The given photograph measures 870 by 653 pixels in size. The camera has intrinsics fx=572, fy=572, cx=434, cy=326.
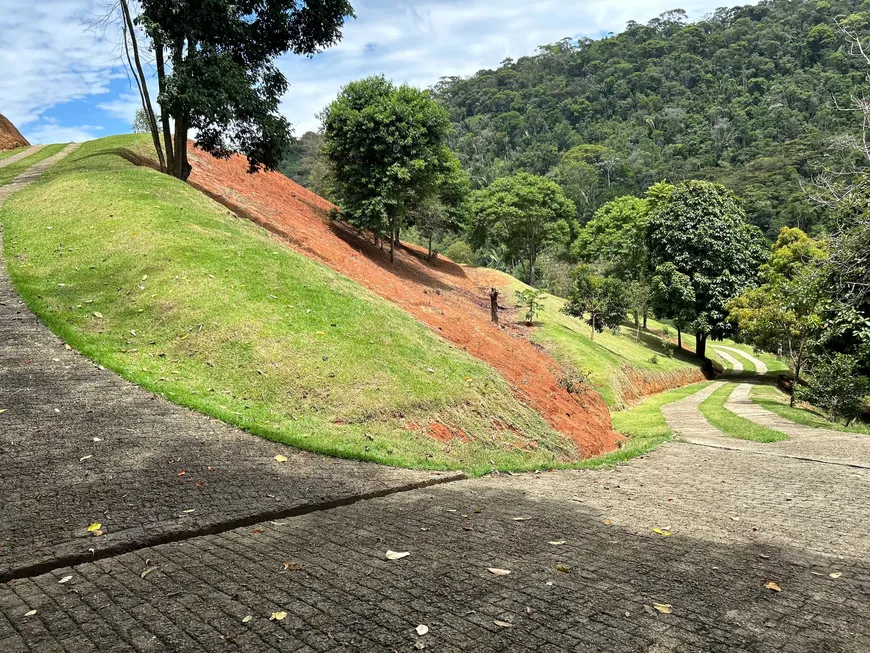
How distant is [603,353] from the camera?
92.6ft

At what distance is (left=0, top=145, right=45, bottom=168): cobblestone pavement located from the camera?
28.5 meters

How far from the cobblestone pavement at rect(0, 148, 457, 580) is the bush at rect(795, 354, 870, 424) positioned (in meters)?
15.7

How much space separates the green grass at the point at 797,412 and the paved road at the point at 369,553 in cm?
882

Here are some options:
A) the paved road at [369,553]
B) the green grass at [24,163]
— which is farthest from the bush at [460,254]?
the paved road at [369,553]

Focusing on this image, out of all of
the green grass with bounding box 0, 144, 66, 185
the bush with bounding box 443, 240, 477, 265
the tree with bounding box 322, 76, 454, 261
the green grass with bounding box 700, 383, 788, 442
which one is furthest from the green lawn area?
the bush with bounding box 443, 240, 477, 265

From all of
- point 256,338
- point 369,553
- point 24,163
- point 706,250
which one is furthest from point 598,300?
point 369,553

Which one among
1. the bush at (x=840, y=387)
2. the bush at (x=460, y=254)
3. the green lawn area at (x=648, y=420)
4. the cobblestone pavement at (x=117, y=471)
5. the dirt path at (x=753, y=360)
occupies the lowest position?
the dirt path at (x=753, y=360)

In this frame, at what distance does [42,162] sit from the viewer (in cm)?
2756

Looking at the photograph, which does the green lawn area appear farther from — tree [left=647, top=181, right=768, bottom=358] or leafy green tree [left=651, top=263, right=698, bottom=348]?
tree [left=647, top=181, right=768, bottom=358]

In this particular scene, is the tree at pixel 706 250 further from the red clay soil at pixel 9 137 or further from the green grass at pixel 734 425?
the red clay soil at pixel 9 137

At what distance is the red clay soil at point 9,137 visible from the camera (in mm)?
36875

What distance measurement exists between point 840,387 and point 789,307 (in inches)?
151

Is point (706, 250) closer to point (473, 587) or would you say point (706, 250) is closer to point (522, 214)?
point (522, 214)

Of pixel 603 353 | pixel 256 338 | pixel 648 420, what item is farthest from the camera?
pixel 603 353
